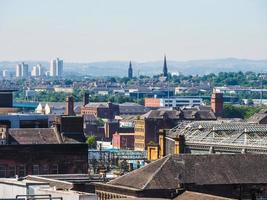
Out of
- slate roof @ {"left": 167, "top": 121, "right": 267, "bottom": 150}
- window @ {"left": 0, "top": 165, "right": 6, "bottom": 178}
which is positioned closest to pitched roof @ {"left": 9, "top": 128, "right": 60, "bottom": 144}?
window @ {"left": 0, "top": 165, "right": 6, "bottom": 178}

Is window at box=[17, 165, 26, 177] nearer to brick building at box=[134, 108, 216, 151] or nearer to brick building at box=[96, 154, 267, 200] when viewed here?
brick building at box=[96, 154, 267, 200]

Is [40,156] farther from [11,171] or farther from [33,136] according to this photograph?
[33,136]

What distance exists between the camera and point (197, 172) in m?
64.8

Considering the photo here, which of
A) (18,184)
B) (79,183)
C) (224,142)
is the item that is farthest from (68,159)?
(18,184)

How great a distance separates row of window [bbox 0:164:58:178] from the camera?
8300 centimetres

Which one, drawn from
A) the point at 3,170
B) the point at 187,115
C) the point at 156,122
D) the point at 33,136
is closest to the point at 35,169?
the point at 3,170

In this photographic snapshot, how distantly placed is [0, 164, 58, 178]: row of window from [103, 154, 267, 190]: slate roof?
1893cm

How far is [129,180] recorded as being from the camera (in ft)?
208

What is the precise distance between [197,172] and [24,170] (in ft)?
68.1

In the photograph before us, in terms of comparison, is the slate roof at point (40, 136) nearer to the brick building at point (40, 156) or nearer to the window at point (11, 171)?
the brick building at point (40, 156)

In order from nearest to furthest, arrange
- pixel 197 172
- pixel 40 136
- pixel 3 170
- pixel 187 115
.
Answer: pixel 197 172
pixel 3 170
pixel 40 136
pixel 187 115

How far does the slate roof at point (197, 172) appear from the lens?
62.7m

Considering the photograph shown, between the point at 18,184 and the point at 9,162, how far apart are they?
28876mm

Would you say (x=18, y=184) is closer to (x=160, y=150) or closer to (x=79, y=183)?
(x=79, y=183)
